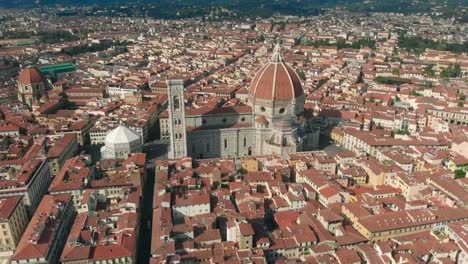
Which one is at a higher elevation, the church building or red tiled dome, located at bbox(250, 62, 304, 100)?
red tiled dome, located at bbox(250, 62, 304, 100)

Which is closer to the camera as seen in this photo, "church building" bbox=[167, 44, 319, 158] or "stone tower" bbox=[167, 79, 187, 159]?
"stone tower" bbox=[167, 79, 187, 159]

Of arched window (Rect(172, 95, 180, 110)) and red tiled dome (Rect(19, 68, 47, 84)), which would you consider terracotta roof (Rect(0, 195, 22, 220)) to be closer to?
arched window (Rect(172, 95, 180, 110))

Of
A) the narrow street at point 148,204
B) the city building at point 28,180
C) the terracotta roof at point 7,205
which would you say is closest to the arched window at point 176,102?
the narrow street at point 148,204

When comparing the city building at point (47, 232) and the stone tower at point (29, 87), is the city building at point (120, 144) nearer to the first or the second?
the city building at point (47, 232)

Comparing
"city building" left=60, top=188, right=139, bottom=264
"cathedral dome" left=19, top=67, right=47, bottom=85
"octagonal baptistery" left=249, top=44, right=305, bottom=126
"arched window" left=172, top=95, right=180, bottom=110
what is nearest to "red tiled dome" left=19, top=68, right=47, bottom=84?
"cathedral dome" left=19, top=67, right=47, bottom=85

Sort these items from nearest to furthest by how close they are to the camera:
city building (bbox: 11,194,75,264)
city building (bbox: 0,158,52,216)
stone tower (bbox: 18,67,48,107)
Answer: city building (bbox: 11,194,75,264) → city building (bbox: 0,158,52,216) → stone tower (bbox: 18,67,48,107)

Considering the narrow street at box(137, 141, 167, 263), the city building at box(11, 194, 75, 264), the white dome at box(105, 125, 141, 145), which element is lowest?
the narrow street at box(137, 141, 167, 263)

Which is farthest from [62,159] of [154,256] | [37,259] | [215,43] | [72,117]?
[215,43]
